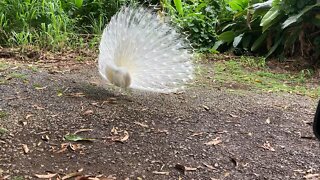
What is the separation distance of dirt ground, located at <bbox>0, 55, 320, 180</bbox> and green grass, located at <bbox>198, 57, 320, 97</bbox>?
1.10 ft

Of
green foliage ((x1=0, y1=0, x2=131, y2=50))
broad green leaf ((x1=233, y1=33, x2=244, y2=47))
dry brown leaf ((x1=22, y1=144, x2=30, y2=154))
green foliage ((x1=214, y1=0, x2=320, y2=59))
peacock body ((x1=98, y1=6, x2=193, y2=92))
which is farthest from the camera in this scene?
broad green leaf ((x1=233, y1=33, x2=244, y2=47))

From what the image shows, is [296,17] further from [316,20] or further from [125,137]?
[125,137]

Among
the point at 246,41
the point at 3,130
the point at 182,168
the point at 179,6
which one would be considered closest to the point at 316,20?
the point at 246,41

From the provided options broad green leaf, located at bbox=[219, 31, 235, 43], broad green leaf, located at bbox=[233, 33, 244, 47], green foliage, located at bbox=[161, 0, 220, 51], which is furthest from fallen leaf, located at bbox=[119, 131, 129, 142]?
broad green leaf, located at bbox=[219, 31, 235, 43]

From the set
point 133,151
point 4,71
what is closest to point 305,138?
point 133,151

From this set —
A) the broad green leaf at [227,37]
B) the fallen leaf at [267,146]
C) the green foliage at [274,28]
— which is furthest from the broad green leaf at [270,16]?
the fallen leaf at [267,146]

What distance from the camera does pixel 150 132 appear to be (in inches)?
127

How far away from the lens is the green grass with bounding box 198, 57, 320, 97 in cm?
470

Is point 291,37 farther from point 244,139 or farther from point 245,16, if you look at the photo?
point 244,139

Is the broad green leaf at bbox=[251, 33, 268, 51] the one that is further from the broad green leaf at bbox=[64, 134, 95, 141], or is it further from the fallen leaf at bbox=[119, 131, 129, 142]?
the broad green leaf at bbox=[64, 134, 95, 141]

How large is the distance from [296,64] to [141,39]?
8.34ft

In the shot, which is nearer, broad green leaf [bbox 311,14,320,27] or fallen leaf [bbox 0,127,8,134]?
fallen leaf [bbox 0,127,8,134]

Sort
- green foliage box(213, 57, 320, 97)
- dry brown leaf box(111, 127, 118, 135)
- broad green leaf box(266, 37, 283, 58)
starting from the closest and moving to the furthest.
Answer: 1. dry brown leaf box(111, 127, 118, 135)
2. green foliage box(213, 57, 320, 97)
3. broad green leaf box(266, 37, 283, 58)

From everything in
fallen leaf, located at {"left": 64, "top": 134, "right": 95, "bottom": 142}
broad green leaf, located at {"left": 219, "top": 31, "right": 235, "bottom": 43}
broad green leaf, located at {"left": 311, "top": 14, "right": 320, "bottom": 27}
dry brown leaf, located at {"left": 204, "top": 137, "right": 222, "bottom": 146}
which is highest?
broad green leaf, located at {"left": 311, "top": 14, "right": 320, "bottom": 27}
